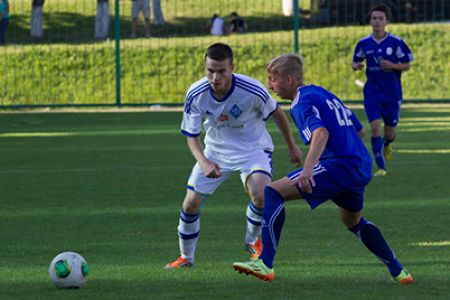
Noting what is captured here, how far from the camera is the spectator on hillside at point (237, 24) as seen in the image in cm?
2930

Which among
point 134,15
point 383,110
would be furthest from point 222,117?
point 134,15

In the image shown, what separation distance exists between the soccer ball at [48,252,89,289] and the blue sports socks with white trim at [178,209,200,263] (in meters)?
1.09

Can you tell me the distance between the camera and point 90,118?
24.3 metres

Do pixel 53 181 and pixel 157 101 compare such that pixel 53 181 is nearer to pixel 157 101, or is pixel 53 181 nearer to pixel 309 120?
pixel 309 120

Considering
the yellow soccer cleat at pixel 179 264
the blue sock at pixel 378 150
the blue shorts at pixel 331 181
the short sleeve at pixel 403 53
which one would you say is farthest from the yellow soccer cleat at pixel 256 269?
the short sleeve at pixel 403 53

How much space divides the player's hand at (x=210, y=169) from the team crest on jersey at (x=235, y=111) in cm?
58

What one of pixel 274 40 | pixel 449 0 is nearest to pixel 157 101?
pixel 274 40

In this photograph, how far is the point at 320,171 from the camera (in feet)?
23.8

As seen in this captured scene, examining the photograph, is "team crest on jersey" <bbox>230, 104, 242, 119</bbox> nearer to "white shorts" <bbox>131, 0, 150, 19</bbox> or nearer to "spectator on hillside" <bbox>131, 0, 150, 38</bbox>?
"spectator on hillside" <bbox>131, 0, 150, 38</bbox>

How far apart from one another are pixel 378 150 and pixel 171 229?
499 centimetres

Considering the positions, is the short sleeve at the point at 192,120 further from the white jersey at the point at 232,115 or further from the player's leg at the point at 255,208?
the player's leg at the point at 255,208

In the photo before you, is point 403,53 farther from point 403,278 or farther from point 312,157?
point 312,157

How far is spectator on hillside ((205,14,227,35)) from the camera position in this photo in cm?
2870

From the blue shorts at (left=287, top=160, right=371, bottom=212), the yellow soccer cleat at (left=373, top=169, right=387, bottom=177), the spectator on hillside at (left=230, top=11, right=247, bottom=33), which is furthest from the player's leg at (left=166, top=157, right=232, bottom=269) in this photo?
the spectator on hillside at (left=230, top=11, right=247, bottom=33)
